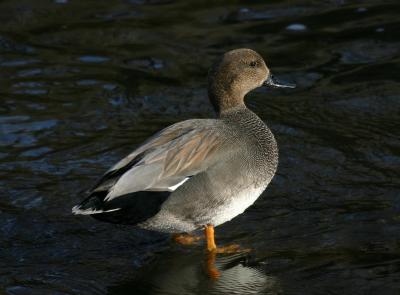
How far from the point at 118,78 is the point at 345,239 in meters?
3.22

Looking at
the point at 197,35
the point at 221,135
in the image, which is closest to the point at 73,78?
the point at 197,35

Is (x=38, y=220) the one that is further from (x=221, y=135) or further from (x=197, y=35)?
(x=197, y=35)

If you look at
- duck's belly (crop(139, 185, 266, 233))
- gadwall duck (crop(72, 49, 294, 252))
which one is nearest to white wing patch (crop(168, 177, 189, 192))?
gadwall duck (crop(72, 49, 294, 252))

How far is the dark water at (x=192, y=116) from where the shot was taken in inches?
188

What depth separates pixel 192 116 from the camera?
22.7 ft

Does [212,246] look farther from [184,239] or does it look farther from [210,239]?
[184,239]

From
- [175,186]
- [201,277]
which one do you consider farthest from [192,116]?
[201,277]

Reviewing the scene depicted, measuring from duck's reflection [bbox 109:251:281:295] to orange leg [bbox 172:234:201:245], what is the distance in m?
0.19

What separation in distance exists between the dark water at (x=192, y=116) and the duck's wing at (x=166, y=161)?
0.49 metres

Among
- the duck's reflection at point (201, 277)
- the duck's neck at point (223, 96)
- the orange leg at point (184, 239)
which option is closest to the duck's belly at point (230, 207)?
the duck's reflection at point (201, 277)

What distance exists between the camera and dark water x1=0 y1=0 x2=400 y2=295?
4777 mm

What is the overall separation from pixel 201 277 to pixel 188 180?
0.52 m

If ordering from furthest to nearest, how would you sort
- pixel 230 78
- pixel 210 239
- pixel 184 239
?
pixel 230 78 < pixel 184 239 < pixel 210 239

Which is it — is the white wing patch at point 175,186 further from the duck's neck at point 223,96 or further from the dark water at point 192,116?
the duck's neck at point 223,96
